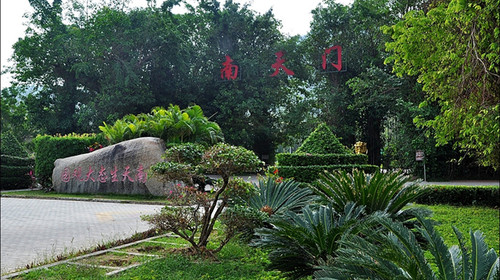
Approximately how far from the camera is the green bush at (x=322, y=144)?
13.3 m

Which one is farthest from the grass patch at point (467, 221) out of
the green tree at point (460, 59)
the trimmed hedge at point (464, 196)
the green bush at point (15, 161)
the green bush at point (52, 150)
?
the green bush at point (15, 161)

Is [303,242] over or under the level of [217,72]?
under

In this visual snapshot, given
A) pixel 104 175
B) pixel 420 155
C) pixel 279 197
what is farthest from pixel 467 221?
pixel 420 155

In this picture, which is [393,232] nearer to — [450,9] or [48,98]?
[450,9]

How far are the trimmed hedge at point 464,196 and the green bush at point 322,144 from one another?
2932 millimetres

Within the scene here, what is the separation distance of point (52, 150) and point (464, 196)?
50.0 ft

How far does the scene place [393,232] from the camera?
91.4 inches

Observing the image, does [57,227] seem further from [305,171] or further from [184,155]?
[305,171]

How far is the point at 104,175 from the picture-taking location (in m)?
14.5

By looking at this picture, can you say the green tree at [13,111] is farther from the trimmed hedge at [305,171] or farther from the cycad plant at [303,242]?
the cycad plant at [303,242]

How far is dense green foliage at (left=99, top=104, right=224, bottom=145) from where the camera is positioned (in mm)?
15328

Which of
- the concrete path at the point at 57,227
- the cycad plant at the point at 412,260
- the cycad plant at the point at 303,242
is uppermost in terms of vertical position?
the cycad plant at the point at 412,260

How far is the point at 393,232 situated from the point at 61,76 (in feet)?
97.4

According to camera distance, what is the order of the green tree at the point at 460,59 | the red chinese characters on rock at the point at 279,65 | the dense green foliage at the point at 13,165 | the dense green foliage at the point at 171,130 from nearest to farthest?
the green tree at the point at 460,59
the dense green foliage at the point at 171,130
the dense green foliage at the point at 13,165
the red chinese characters on rock at the point at 279,65
